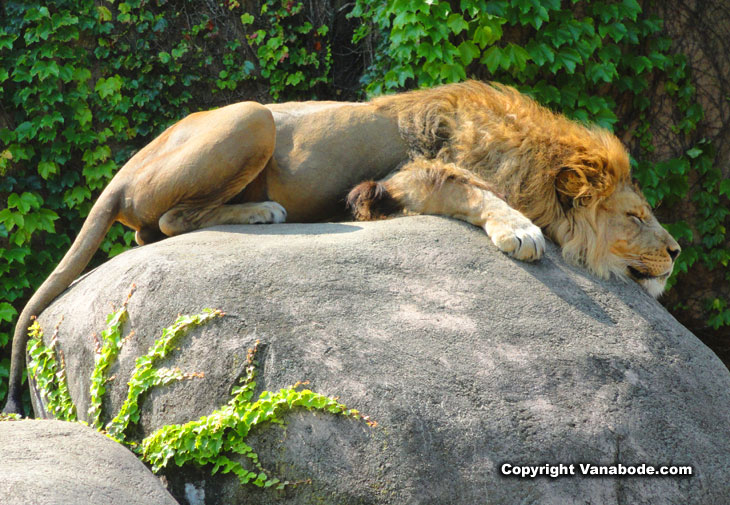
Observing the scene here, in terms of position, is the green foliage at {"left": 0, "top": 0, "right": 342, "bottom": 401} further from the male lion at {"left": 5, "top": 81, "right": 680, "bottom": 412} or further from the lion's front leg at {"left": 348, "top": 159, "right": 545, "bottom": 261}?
the lion's front leg at {"left": 348, "top": 159, "right": 545, "bottom": 261}

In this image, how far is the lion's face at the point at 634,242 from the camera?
3.80 m

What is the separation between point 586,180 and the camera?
3.86 meters

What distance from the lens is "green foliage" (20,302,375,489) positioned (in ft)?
9.20

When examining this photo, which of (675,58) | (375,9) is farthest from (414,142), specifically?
(675,58)

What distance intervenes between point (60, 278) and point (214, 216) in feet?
2.67

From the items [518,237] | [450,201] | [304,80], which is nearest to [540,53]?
[304,80]

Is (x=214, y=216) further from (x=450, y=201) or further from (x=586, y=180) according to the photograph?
(x=586, y=180)

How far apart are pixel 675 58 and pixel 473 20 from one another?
1.86m

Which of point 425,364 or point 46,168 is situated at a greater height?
point 425,364

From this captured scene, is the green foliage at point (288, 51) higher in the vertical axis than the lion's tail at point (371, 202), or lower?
lower

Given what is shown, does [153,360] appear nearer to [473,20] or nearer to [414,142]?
[414,142]

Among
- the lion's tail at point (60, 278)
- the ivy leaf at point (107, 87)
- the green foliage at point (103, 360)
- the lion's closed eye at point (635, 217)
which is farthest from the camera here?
the ivy leaf at point (107, 87)

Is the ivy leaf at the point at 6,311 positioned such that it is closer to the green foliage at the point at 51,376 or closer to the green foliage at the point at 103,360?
the green foliage at the point at 51,376

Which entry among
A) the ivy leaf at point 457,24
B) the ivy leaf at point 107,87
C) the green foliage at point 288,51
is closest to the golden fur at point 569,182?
the ivy leaf at point 457,24
